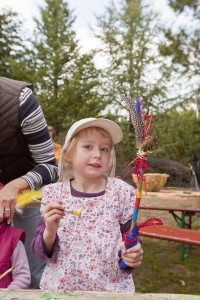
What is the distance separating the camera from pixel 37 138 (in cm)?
Result: 188

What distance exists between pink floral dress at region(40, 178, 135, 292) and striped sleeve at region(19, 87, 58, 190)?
214mm

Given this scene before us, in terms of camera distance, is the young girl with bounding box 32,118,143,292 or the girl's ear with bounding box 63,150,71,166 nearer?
the young girl with bounding box 32,118,143,292

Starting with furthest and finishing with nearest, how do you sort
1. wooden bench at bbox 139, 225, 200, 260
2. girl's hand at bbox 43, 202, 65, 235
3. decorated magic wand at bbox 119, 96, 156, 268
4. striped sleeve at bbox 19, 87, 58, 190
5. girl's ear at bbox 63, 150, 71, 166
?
wooden bench at bbox 139, 225, 200, 260, striped sleeve at bbox 19, 87, 58, 190, girl's ear at bbox 63, 150, 71, 166, girl's hand at bbox 43, 202, 65, 235, decorated magic wand at bbox 119, 96, 156, 268

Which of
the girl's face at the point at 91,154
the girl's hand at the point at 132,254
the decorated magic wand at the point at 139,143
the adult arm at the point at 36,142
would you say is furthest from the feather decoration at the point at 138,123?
the adult arm at the point at 36,142

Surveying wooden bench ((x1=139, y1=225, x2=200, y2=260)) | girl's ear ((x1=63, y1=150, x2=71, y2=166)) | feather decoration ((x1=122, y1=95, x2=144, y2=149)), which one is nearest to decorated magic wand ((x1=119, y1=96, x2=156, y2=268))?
feather decoration ((x1=122, y1=95, x2=144, y2=149))

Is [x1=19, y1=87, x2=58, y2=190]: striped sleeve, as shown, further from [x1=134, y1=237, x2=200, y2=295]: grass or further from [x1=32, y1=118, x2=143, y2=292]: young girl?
[x1=134, y1=237, x2=200, y2=295]: grass

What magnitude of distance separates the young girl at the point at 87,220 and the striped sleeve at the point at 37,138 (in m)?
A: 0.13

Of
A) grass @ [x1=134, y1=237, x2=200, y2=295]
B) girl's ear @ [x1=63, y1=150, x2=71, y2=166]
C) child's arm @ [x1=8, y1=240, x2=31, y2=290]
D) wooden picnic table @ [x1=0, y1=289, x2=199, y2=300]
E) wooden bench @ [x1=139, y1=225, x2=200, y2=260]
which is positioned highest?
girl's ear @ [x1=63, y1=150, x2=71, y2=166]

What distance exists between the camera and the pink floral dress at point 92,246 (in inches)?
58.5

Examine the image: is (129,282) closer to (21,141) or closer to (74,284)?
(74,284)

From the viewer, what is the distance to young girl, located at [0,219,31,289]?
5.50ft

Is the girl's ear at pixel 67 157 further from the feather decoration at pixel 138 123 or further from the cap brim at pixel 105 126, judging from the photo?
the feather decoration at pixel 138 123

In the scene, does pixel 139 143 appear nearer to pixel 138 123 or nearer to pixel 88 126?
pixel 138 123

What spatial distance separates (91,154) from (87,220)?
0.26 m
